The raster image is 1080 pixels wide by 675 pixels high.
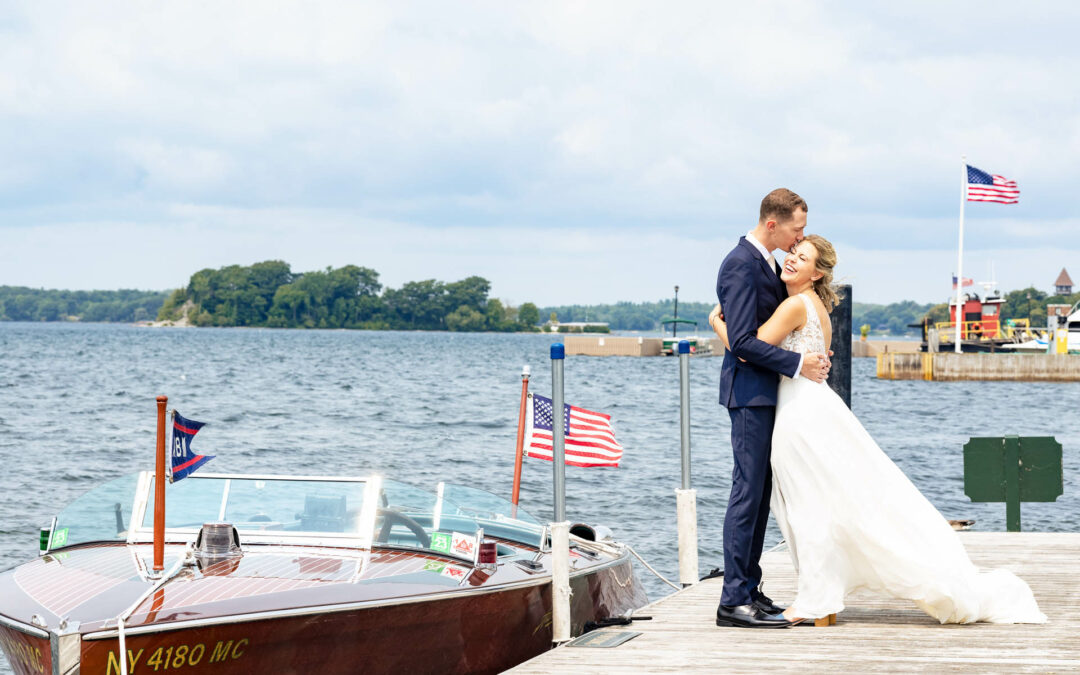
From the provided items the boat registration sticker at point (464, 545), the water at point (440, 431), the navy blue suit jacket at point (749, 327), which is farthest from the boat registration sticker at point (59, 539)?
the water at point (440, 431)

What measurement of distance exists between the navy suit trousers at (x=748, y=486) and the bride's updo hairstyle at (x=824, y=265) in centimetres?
Result: 66

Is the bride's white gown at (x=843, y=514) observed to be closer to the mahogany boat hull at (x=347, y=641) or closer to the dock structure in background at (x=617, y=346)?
the mahogany boat hull at (x=347, y=641)

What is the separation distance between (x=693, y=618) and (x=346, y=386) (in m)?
48.1

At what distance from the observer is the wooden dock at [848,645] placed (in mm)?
5371

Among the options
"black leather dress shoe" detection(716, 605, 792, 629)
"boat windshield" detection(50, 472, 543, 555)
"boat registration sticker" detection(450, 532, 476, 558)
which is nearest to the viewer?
Answer: "black leather dress shoe" detection(716, 605, 792, 629)

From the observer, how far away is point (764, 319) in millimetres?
5996

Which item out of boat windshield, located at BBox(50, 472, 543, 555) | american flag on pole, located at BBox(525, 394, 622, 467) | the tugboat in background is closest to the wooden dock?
boat windshield, located at BBox(50, 472, 543, 555)

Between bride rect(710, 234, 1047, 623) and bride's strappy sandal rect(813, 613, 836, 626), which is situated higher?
bride rect(710, 234, 1047, 623)

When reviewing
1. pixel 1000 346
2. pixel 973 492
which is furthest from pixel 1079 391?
pixel 973 492

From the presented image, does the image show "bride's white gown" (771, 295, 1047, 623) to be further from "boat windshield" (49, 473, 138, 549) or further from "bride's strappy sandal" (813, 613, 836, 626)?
"boat windshield" (49, 473, 138, 549)

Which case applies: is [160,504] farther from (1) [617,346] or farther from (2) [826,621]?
(1) [617,346]

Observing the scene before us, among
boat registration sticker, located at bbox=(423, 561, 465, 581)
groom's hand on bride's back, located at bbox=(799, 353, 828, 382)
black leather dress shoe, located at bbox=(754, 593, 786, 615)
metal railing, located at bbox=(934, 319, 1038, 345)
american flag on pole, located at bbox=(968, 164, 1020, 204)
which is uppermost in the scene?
american flag on pole, located at bbox=(968, 164, 1020, 204)

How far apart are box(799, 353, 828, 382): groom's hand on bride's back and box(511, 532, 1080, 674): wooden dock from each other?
1.31 m

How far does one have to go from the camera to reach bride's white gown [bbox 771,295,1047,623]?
5.90 m
